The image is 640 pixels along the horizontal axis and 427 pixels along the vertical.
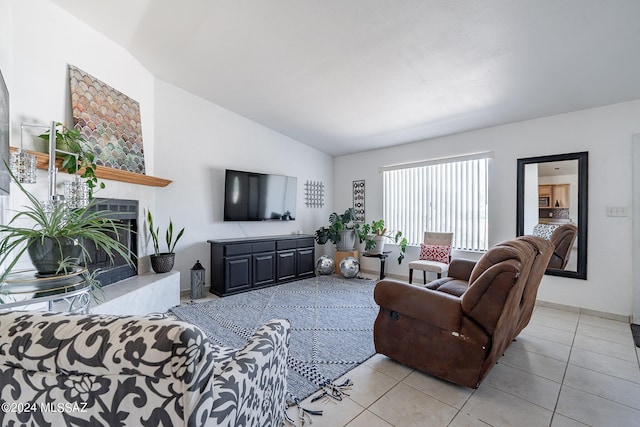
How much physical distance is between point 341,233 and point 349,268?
0.69m

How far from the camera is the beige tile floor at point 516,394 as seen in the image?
1572mm

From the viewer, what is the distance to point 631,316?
2984 millimetres

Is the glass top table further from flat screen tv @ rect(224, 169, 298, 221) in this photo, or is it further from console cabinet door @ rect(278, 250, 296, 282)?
console cabinet door @ rect(278, 250, 296, 282)

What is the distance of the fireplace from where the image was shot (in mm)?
2717

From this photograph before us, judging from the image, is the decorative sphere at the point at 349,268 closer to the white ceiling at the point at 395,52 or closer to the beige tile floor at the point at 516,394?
the white ceiling at the point at 395,52

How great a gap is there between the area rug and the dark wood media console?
0.55 feet

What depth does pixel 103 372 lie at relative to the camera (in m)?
0.64

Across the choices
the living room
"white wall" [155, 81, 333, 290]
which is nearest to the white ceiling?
the living room

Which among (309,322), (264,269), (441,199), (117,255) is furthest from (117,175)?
(441,199)

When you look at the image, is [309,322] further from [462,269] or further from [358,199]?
[358,199]

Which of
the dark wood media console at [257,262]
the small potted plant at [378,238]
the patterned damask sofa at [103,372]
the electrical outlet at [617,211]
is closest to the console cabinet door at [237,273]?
the dark wood media console at [257,262]

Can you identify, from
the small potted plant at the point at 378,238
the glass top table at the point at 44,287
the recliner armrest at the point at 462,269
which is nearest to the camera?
the glass top table at the point at 44,287

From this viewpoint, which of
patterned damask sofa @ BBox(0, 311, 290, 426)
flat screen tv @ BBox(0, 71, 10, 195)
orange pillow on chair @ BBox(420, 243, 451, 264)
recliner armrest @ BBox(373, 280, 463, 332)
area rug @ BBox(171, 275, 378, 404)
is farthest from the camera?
orange pillow on chair @ BBox(420, 243, 451, 264)

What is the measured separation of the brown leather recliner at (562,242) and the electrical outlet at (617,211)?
0.36 meters
